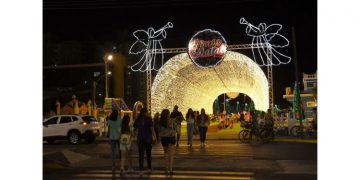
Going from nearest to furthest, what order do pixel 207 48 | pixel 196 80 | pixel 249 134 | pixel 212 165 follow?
pixel 212 165 < pixel 249 134 < pixel 207 48 < pixel 196 80

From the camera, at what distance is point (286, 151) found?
18.3 meters

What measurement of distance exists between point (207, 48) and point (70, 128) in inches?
377

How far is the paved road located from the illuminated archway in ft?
49.0

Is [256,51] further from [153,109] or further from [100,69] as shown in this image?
[100,69]

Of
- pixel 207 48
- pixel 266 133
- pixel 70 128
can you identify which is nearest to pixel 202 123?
pixel 266 133

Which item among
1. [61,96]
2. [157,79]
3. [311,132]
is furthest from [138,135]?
[61,96]

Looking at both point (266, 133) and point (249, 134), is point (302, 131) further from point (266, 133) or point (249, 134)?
point (249, 134)

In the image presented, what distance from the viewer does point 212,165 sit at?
14.3m

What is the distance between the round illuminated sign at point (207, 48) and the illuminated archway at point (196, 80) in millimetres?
2227

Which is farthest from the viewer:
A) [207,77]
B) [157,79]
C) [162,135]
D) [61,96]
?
[61,96]

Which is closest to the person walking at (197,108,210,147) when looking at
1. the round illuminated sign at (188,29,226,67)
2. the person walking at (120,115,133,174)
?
the round illuminated sign at (188,29,226,67)

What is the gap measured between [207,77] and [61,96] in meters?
40.7

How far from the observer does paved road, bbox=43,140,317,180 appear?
12344 mm

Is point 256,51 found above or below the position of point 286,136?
above
